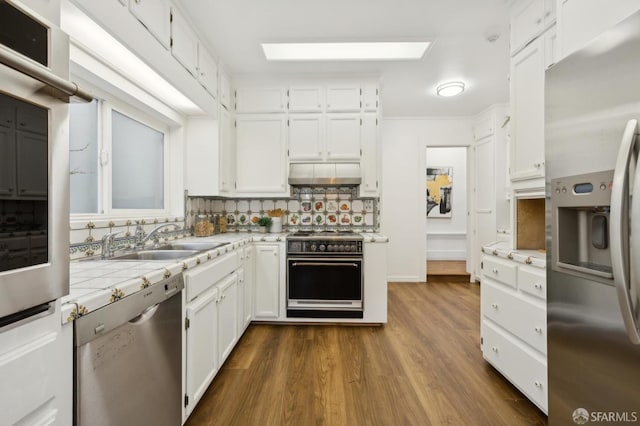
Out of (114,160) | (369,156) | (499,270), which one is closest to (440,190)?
(369,156)

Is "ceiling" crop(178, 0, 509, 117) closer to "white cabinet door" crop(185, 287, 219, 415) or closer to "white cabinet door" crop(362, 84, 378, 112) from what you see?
"white cabinet door" crop(362, 84, 378, 112)

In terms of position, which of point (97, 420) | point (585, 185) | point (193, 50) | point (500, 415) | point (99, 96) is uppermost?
point (193, 50)

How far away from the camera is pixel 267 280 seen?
2.76 m

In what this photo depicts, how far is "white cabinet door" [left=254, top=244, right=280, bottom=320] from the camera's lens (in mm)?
2744

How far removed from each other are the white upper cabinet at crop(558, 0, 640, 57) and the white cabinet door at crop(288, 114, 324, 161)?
2.06 m

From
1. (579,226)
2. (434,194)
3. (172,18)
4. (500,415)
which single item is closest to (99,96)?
(172,18)

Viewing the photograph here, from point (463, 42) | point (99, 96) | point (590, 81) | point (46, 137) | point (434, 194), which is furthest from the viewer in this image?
point (434, 194)

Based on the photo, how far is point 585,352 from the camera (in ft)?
3.32

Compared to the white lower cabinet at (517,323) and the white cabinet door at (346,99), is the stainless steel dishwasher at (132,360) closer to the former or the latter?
the white lower cabinet at (517,323)

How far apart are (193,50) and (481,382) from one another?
10.5 feet

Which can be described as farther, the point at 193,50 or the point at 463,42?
the point at 463,42

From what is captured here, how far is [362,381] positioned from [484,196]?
346cm

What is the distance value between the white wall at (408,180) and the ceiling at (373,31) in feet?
3.80

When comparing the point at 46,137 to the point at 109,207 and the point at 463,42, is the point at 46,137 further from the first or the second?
the point at 463,42
